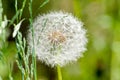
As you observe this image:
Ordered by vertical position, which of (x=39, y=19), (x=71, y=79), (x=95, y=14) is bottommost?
(x=71, y=79)

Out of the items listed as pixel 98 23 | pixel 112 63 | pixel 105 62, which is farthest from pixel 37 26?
pixel 98 23

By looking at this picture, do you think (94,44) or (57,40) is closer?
(57,40)

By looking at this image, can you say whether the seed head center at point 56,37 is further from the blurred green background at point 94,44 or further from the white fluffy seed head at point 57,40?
the blurred green background at point 94,44

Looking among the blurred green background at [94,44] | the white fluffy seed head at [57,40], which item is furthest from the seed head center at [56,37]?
the blurred green background at [94,44]

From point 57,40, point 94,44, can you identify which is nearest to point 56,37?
point 57,40

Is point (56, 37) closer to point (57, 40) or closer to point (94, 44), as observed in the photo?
point (57, 40)

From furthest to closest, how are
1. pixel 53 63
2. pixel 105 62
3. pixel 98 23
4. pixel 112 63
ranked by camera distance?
pixel 98 23, pixel 105 62, pixel 112 63, pixel 53 63

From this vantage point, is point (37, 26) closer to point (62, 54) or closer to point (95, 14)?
point (62, 54)
